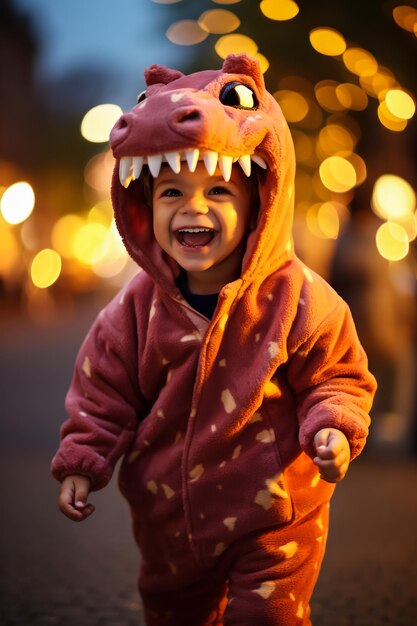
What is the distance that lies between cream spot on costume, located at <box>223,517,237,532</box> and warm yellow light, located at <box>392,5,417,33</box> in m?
7.67

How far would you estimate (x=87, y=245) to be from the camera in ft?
170

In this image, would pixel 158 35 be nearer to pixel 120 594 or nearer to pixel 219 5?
pixel 219 5

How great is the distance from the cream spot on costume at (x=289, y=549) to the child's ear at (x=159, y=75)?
1483 mm

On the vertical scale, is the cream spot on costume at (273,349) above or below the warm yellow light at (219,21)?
above

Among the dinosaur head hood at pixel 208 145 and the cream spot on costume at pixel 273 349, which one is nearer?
the dinosaur head hood at pixel 208 145

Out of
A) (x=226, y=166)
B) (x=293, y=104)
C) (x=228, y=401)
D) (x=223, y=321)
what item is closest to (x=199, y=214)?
(x=226, y=166)

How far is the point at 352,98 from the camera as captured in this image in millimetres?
15062

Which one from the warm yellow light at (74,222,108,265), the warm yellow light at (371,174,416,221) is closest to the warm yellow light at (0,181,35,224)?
the warm yellow light at (74,222,108,265)

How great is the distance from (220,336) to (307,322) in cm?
27

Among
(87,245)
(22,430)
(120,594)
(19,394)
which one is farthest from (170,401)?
(87,245)

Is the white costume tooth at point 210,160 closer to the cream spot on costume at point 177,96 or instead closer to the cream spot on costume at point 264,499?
the cream spot on costume at point 177,96

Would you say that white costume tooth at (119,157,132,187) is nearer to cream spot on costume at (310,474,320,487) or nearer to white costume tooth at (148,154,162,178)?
white costume tooth at (148,154,162,178)

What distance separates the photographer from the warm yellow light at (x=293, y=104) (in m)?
16.0

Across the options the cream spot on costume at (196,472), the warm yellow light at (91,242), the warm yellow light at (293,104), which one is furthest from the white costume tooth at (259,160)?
the warm yellow light at (91,242)
